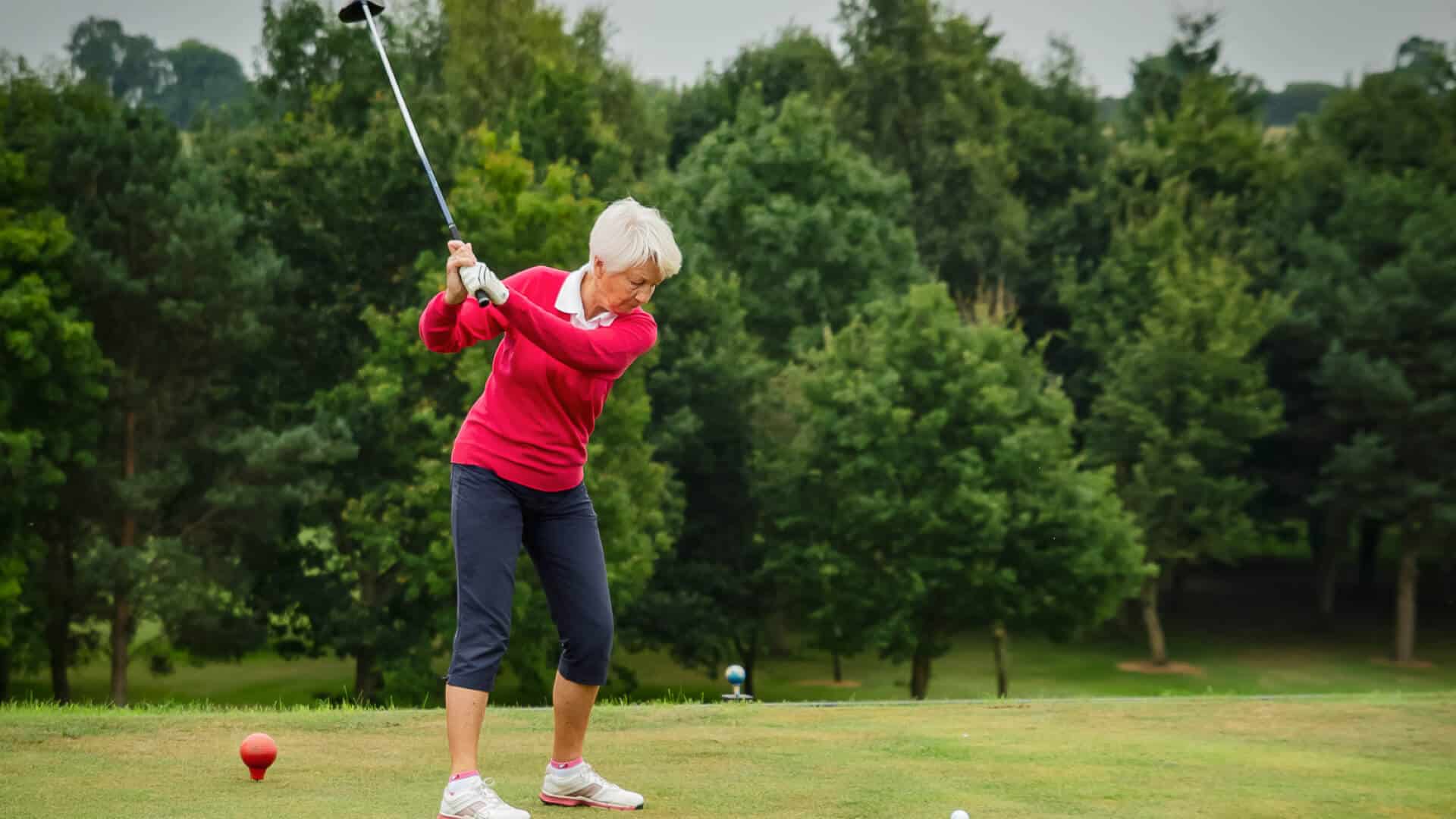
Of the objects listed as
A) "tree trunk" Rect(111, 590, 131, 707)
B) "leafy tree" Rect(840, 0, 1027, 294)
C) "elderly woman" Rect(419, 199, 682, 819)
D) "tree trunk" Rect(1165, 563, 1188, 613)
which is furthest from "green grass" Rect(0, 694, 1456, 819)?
"tree trunk" Rect(1165, 563, 1188, 613)

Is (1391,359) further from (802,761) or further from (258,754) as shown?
(258,754)

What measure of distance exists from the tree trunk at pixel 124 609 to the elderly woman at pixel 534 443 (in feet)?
88.3

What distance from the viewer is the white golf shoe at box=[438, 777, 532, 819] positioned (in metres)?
5.46

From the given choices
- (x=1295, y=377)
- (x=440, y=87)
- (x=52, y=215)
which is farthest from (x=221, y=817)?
(x=1295, y=377)

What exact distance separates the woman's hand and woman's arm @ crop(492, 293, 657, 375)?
168 millimetres

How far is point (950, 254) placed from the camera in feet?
175

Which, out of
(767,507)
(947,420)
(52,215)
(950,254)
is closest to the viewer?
(52,215)

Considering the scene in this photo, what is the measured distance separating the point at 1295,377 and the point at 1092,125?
15.0m

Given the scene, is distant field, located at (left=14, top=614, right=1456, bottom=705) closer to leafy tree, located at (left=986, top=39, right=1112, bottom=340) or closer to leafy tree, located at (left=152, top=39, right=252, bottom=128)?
leafy tree, located at (left=986, top=39, right=1112, bottom=340)

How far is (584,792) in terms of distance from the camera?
19.7 feet

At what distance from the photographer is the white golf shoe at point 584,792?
591 centimetres

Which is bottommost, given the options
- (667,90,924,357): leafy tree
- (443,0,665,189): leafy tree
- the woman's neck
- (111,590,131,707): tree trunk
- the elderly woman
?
(111,590,131,707): tree trunk

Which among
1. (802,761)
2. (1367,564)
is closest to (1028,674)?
(1367,564)

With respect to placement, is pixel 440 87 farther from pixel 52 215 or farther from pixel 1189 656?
pixel 1189 656
